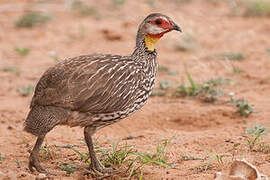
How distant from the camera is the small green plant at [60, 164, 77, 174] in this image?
475 centimetres

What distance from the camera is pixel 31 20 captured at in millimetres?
12039

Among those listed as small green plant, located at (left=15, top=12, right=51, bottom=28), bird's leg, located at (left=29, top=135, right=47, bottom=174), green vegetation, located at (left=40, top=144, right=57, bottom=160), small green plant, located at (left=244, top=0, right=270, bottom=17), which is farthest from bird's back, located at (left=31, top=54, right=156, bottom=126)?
small green plant, located at (left=244, top=0, right=270, bottom=17)

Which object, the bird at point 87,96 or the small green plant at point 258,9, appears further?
the small green plant at point 258,9

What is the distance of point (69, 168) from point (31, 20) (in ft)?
26.2

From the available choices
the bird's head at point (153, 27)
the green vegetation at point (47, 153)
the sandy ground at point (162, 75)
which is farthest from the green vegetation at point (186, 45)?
the green vegetation at point (47, 153)

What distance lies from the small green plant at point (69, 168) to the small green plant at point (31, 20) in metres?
7.83

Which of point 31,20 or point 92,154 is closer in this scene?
point 92,154

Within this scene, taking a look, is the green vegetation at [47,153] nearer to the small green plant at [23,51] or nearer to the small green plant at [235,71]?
the small green plant at [235,71]

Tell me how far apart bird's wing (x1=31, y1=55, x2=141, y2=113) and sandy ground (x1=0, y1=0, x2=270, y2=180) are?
0.74 m

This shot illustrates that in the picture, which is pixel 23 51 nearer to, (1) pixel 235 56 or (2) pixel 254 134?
(1) pixel 235 56

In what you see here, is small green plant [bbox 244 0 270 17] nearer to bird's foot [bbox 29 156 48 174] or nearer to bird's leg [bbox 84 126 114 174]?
bird's leg [bbox 84 126 114 174]

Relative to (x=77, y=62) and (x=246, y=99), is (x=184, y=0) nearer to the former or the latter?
(x=246, y=99)

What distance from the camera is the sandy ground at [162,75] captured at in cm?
513

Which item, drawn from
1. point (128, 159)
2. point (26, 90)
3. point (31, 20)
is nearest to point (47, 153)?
point (128, 159)
